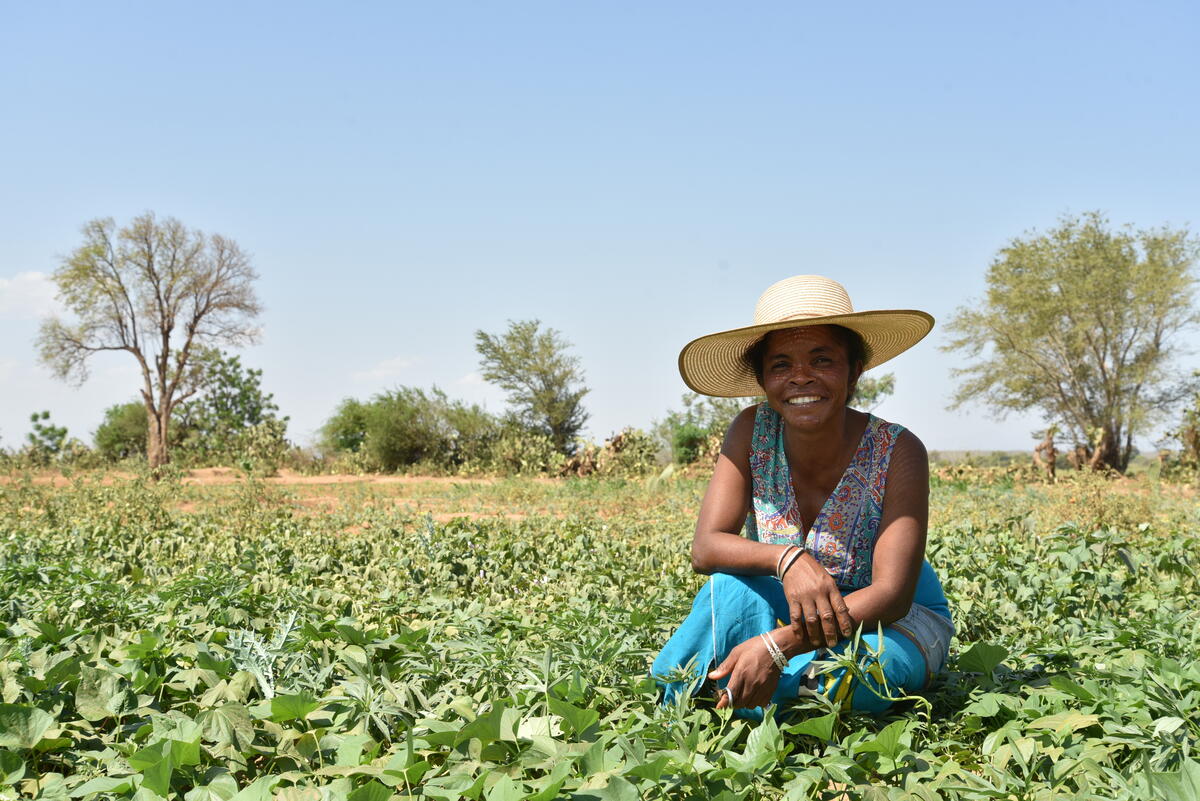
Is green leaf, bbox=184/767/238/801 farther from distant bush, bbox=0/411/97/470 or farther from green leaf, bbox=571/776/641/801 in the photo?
distant bush, bbox=0/411/97/470

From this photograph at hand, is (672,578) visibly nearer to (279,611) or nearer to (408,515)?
(279,611)

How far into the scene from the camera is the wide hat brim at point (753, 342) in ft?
8.80

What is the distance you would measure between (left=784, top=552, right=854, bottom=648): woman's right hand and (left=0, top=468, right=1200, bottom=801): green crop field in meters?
0.17

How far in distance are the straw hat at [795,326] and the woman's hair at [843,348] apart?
0.02m

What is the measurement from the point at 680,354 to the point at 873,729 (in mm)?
1267

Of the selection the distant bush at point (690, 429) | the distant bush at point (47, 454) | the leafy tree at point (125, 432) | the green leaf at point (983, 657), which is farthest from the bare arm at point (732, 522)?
the leafy tree at point (125, 432)

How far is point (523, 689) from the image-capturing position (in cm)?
244

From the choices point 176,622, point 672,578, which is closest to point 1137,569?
point 672,578

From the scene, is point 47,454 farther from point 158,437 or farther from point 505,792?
point 505,792

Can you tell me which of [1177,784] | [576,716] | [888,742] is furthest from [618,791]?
[1177,784]

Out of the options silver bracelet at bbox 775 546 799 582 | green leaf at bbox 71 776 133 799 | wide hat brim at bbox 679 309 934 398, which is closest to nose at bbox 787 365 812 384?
wide hat brim at bbox 679 309 934 398

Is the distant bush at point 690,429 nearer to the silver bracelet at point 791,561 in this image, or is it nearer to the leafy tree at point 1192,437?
the leafy tree at point 1192,437

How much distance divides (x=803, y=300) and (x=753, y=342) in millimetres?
306

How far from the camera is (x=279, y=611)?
3570mm
